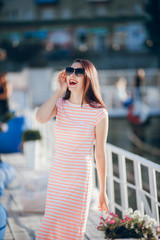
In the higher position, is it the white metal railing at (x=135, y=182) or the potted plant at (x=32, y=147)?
the white metal railing at (x=135, y=182)

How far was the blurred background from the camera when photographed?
36.8 ft

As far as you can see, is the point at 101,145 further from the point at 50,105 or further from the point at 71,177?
the point at 50,105

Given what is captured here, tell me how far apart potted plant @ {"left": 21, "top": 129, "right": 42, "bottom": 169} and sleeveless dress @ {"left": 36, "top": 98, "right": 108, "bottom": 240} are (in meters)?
3.75

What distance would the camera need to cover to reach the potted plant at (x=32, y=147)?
601cm

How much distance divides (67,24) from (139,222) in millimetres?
10147

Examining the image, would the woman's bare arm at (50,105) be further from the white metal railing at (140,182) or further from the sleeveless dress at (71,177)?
the white metal railing at (140,182)

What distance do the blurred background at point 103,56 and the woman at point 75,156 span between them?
18.8 feet

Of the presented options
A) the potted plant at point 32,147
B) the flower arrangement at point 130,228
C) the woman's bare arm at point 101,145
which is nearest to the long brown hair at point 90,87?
the woman's bare arm at point 101,145

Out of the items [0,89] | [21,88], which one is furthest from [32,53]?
[0,89]

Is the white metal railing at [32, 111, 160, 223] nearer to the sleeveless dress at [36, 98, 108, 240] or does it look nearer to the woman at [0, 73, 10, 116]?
the sleeveless dress at [36, 98, 108, 240]

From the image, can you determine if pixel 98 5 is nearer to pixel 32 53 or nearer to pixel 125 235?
pixel 32 53

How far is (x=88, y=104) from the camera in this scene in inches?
91.1

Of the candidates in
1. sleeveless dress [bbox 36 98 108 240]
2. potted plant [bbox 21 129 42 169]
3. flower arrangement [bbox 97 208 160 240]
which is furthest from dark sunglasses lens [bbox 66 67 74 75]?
potted plant [bbox 21 129 42 169]

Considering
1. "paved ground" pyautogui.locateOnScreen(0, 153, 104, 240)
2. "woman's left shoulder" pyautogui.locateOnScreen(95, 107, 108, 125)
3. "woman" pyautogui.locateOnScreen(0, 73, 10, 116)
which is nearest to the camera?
"woman's left shoulder" pyautogui.locateOnScreen(95, 107, 108, 125)
